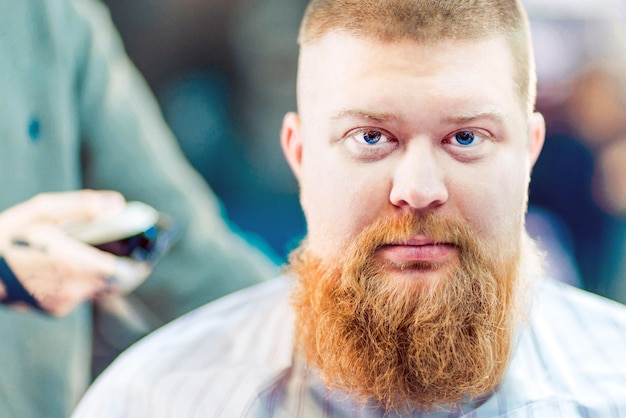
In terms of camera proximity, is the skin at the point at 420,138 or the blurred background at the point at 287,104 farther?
the blurred background at the point at 287,104

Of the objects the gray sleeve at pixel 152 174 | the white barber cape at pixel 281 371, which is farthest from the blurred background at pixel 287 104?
the white barber cape at pixel 281 371

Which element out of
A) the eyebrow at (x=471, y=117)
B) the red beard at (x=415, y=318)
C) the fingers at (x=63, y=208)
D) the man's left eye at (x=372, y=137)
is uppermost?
the eyebrow at (x=471, y=117)

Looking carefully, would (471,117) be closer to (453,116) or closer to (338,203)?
(453,116)

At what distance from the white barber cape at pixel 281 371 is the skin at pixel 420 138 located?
253mm

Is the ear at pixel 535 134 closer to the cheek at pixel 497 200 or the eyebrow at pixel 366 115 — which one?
the cheek at pixel 497 200

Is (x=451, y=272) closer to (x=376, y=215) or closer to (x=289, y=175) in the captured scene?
(x=376, y=215)

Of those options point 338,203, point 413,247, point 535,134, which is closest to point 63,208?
→ point 338,203

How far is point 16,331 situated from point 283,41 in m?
0.81

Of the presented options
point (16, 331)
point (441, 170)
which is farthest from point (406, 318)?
point (16, 331)

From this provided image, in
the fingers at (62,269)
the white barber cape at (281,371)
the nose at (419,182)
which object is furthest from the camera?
the fingers at (62,269)

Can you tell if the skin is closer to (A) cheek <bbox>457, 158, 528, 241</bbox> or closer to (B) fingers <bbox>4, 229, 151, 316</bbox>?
(A) cheek <bbox>457, 158, 528, 241</bbox>

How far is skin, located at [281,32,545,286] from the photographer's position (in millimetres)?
1028

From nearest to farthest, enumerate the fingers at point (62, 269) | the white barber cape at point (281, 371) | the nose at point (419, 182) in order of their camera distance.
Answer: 1. the nose at point (419, 182)
2. the white barber cape at point (281, 371)
3. the fingers at point (62, 269)

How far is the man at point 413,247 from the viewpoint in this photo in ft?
3.39
